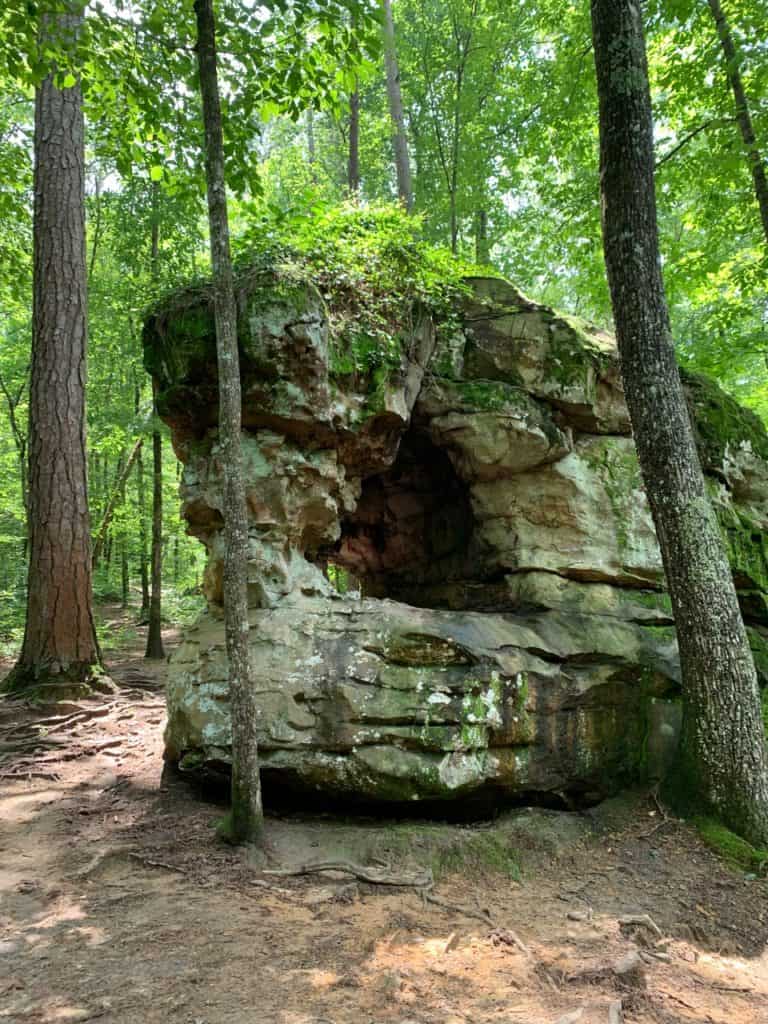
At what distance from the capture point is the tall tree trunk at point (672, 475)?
537cm

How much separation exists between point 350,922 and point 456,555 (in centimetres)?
532

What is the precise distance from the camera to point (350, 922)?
413cm

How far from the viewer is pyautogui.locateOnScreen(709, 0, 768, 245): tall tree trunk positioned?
840 cm

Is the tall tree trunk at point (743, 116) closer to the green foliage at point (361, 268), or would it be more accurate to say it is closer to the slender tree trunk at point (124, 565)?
the green foliage at point (361, 268)

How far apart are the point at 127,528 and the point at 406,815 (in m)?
12.0

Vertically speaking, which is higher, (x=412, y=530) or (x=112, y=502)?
(x=112, y=502)

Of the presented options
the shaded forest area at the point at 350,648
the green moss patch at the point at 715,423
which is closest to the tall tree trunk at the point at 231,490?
the shaded forest area at the point at 350,648

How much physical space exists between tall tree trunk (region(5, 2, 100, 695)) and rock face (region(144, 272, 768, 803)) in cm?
293

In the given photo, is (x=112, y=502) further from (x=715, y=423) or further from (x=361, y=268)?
(x=715, y=423)

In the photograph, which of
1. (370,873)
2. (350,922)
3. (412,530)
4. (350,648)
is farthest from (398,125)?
(350,922)

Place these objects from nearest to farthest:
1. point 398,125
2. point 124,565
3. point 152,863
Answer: point 152,863 → point 398,125 → point 124,565

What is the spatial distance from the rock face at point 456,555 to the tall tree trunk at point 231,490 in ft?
1.86

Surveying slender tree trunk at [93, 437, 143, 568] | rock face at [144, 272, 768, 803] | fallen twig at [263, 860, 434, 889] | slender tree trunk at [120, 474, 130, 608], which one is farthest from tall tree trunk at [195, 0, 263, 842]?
slender tree trunk at [120, 474, 130, 608]

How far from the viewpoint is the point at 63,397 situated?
347 inches
